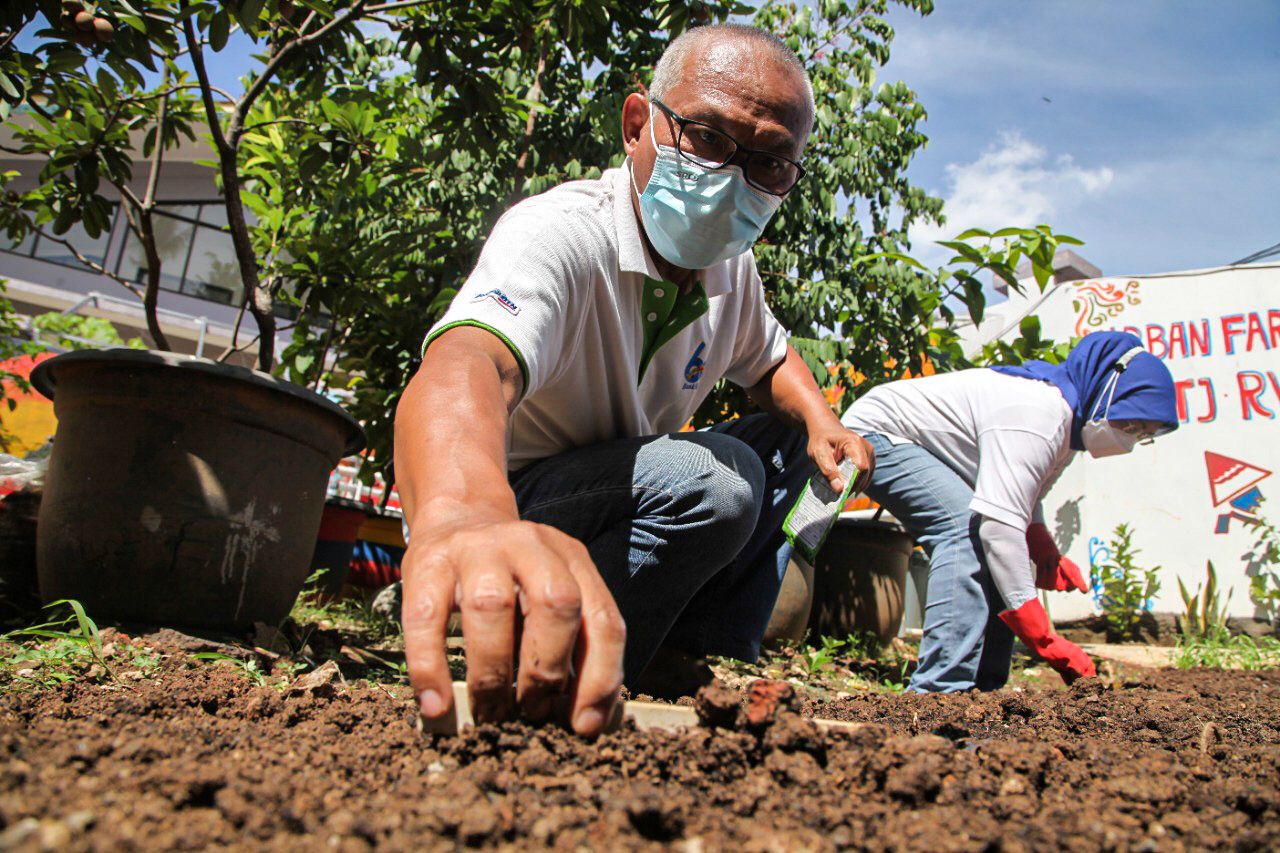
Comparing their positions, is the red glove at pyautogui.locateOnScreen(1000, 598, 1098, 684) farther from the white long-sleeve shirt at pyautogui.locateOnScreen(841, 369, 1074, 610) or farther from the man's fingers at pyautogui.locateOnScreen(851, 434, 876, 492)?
the man's fingers at pyautogui.locateOnScreen(851, 434, 876, 492)

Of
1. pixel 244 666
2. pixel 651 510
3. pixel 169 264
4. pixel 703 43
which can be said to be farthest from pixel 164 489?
pixel 169 264

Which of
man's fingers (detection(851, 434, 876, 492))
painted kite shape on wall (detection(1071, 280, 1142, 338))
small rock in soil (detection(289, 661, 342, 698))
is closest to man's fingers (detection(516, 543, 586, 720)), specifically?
small rock in soil (detection(289, 661, 342, 698))

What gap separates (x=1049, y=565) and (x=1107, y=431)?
61cm

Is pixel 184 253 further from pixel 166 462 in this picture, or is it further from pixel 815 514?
pixel 815 514

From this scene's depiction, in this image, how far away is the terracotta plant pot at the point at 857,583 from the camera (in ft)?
15.7

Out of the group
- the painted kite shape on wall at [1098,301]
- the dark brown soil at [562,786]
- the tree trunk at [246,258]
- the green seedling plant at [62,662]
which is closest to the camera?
the dark brown soil at [562,786]

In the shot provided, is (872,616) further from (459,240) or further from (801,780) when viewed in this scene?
(801,780)

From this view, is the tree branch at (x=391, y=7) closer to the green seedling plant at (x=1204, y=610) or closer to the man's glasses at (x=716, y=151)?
the man's glasses at (x=716, y=151)

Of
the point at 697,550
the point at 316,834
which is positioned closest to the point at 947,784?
the point at 316,834

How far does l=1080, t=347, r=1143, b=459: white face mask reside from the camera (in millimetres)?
3219

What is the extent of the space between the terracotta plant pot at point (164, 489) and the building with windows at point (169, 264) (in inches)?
574

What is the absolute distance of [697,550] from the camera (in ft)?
6.39

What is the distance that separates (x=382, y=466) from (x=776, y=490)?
259 centimetres

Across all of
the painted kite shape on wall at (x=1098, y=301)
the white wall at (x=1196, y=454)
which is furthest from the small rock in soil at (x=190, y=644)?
the painted kite shape on wall at (x=1098, y=301)
